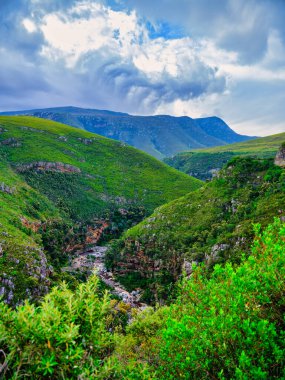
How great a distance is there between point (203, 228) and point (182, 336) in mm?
63628

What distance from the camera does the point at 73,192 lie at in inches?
5246

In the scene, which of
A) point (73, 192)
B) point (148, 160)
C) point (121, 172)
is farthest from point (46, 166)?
point (148, 160)

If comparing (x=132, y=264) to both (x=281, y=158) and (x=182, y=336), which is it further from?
(x=182, y=336)

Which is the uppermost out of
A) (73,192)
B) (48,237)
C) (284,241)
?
(284,241)

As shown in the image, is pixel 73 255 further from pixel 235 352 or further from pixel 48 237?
pixel 235 352

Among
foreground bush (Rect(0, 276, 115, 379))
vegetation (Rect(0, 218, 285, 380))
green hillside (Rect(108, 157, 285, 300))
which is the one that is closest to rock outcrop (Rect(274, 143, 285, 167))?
green hillside (Rect(108, 157, 285, 300))

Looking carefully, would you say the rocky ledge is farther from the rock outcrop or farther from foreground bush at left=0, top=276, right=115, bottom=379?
foreground bush at left=0, top=276, right=115, bottom=379

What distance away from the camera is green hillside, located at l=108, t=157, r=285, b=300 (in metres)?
61.4

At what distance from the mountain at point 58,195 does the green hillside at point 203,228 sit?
25659 mm

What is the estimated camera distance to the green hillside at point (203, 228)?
61406 mm

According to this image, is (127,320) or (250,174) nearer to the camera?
(127,320)

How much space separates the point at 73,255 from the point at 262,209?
69539 millimetres

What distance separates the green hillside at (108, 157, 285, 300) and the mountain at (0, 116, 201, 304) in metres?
25.7

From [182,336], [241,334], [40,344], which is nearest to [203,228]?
[182,336]
